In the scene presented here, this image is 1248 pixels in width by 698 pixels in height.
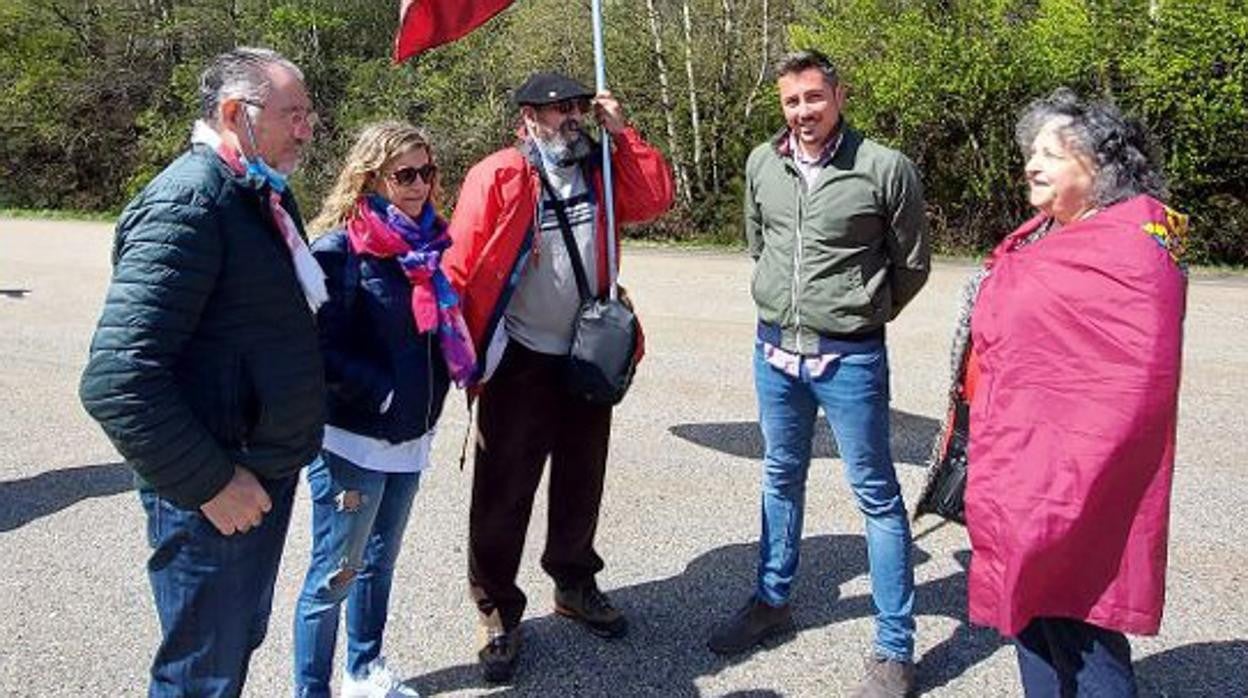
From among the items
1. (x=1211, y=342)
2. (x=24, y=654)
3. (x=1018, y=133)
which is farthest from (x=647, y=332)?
(x=1018, y=133)

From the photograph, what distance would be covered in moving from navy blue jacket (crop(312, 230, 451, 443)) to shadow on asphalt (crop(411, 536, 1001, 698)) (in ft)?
3.31

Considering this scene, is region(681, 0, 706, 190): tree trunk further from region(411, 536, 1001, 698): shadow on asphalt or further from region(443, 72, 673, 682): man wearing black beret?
region(443, 72, 673, 682): man wearing black beret

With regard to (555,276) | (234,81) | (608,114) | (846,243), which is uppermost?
(234,81)

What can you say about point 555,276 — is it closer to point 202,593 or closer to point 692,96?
point 202,593

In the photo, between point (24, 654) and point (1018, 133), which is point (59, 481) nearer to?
point (24, 654)

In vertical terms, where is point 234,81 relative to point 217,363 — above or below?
above

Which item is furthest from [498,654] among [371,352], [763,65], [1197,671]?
[763,65]

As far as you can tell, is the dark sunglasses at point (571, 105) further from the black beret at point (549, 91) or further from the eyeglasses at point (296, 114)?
the eyeglasses at point (296, 114)

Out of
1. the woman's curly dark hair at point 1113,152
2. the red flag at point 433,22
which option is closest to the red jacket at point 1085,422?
the woman's curly dark hair at point 1113,152

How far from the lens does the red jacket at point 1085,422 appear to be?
2.19 m

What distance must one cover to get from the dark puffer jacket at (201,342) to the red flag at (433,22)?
191 centimetres

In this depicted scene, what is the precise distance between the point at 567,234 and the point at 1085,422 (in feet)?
5.76

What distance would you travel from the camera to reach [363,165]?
298 centimetres

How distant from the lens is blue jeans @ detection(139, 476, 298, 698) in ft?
7.22
